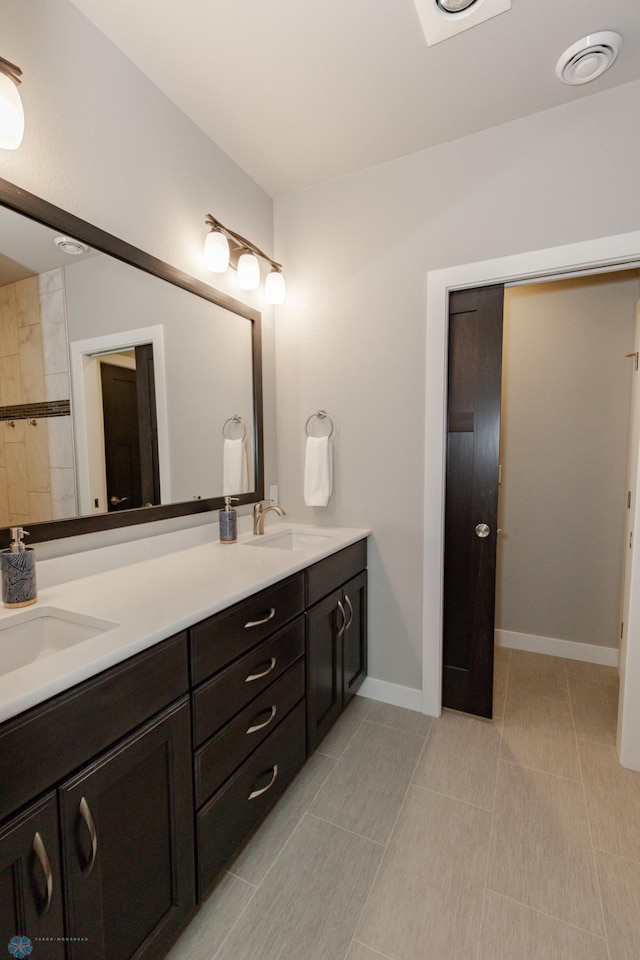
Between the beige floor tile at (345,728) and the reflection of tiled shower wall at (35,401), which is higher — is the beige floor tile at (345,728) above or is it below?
below

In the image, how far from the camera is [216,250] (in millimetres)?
1766

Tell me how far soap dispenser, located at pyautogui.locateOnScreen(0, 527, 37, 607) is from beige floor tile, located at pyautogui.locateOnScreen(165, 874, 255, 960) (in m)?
0.99

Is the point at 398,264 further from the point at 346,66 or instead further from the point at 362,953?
the point at 362,953

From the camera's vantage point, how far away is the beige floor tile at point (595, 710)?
1951 millimetres

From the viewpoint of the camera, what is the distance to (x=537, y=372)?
261cm

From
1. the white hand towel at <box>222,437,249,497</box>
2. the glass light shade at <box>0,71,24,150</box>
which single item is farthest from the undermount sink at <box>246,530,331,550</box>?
the glass light shade at <box>0,71,24,150</box>

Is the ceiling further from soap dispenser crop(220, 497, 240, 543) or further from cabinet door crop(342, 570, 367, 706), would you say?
cabinet door crop(342, 570, 367, 706)

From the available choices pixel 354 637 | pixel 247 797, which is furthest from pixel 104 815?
pixel 354 637

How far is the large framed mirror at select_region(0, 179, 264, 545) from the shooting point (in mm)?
1190

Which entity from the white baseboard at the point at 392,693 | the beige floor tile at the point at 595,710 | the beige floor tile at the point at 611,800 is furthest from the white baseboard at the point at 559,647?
the white baseboard at the point at 392,693

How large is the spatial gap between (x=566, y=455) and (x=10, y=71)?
2.85 meters

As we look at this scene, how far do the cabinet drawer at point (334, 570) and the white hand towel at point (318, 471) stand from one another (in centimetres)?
32

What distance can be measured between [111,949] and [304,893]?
60 centimetres

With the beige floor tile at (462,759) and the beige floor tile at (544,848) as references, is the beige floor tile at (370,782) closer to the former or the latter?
the beige floor tile at (462,759)
